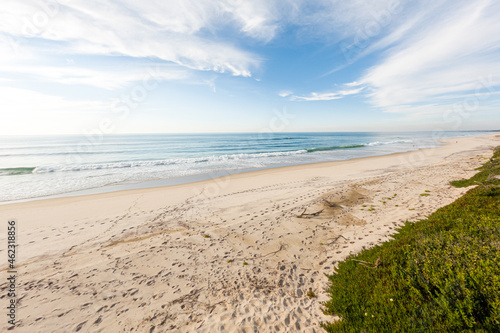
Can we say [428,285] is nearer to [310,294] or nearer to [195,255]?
[310,294]

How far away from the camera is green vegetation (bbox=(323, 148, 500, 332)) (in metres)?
2.92

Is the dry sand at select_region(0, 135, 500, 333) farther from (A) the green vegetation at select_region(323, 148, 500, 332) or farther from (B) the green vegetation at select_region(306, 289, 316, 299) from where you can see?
(A) the green vegetation at select_region(323, 148, 500, 332)

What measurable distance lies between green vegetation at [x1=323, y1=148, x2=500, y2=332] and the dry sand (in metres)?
0.84

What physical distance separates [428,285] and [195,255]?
6.53 metres

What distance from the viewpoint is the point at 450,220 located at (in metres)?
5.83

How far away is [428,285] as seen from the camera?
3646 millimetres

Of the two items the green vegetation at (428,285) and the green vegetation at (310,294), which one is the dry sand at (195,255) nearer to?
the green vegetation at (310,294)

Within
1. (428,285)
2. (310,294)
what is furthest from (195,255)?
(428,285)

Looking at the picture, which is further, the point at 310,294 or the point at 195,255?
the point at 195,255

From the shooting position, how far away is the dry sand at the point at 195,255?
459 cm

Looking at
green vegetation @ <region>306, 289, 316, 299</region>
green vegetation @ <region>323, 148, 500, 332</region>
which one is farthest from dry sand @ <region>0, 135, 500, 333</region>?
green vegetation @ <region>323, 148, 500, 332</region>

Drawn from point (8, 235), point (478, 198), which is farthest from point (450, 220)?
point (8, 235)

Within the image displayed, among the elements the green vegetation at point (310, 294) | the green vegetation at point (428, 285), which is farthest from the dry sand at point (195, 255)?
the green vegetation at point (428, 285)

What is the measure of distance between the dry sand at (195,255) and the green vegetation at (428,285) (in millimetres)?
836
